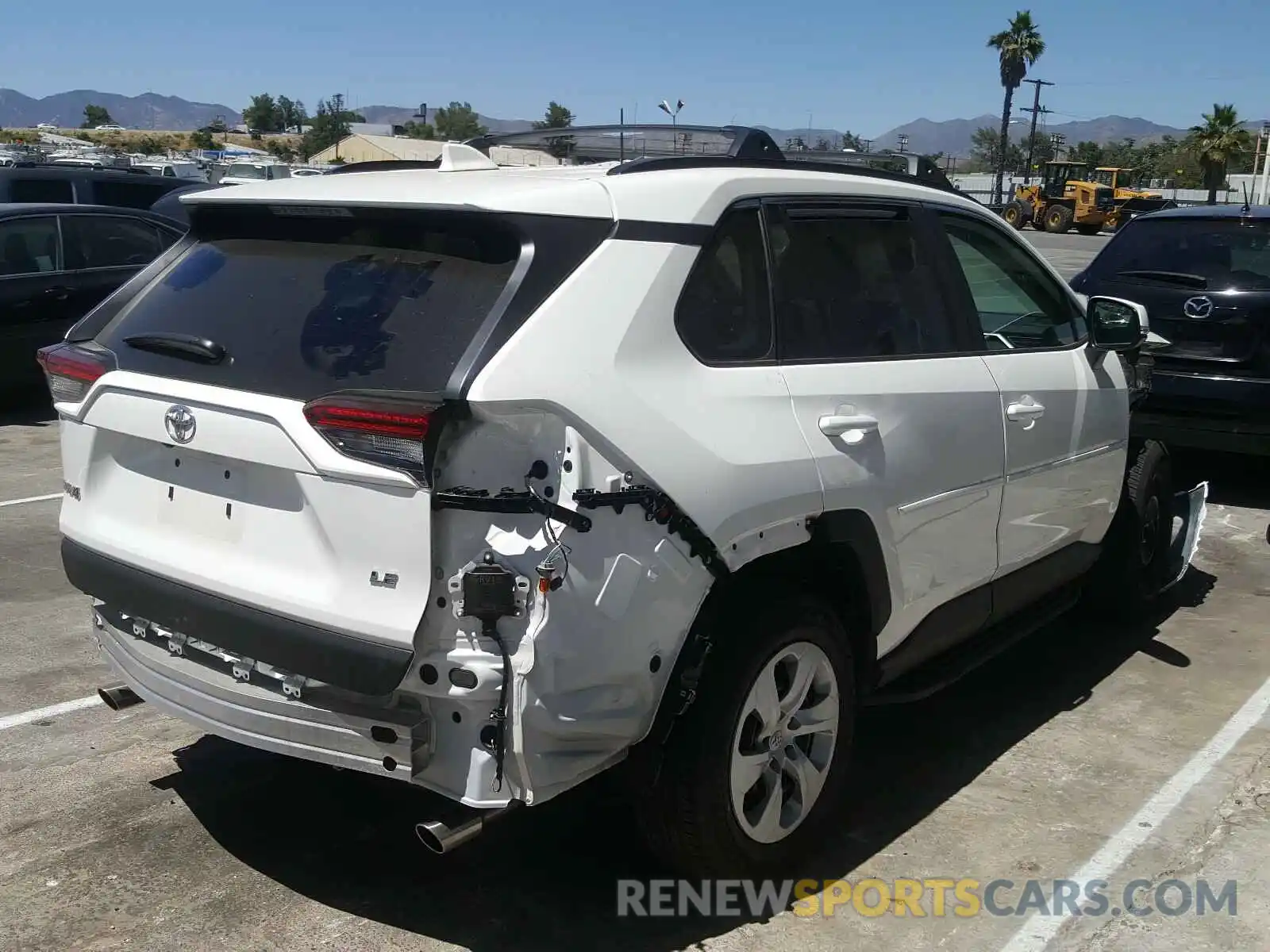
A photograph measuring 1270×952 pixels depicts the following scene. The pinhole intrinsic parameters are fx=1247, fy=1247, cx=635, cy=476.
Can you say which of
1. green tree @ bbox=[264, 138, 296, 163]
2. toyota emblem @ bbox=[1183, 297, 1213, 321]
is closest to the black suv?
toyota emblem @ bbox=[1183, 297, 1213, 321]

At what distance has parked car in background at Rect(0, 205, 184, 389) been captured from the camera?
10.0 metres

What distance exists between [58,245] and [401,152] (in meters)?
50.2

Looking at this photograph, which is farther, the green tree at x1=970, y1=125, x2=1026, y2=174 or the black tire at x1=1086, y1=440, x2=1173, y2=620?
the green tree at x1=970, y1=125, x2=1026, y2=174

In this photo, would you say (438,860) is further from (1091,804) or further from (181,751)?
(1091,804)

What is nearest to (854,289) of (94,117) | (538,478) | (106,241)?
(538,478)

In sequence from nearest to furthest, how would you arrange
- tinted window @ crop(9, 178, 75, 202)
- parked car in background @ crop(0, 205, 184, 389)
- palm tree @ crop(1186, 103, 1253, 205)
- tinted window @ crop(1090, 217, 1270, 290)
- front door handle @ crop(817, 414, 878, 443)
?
1. front door handle @ crop(817, 414, 878, 443)
2. tinted window @ crop(1090, 217, 1270, 290)
3. parked car in background @ crop(0, 205, 184, 389)
4. tinted window @ crop(9, 178, 75, 202)
5. palm tree @ crop(1186, 103, 1253, 205)

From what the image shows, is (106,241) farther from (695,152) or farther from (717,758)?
(717,758)

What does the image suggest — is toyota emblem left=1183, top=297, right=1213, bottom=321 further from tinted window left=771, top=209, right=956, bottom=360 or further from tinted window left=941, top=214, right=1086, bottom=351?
tinted window left=771, top=209, right=956, bottom=360

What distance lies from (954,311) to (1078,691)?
1.85 m

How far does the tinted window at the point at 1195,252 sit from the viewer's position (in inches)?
304

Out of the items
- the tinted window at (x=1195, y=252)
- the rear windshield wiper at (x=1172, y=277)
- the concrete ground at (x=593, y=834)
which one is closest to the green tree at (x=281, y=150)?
the tinted window at (x=1195, y=252)

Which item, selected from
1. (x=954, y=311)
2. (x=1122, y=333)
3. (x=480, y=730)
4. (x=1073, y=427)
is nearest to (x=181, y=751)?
(x=480, y=730)

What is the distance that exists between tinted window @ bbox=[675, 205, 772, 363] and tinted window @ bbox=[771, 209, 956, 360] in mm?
81

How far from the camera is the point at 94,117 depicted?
12106 centimetres
